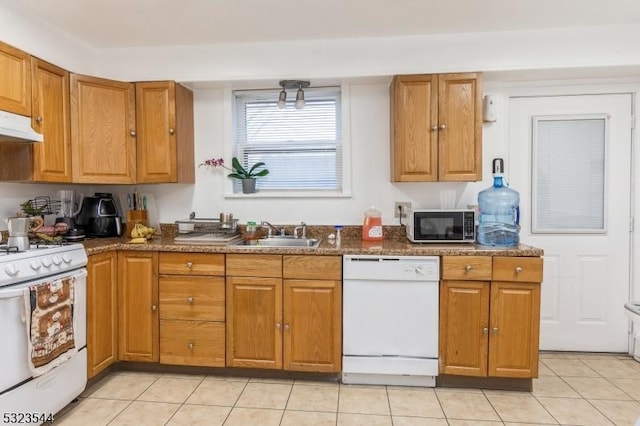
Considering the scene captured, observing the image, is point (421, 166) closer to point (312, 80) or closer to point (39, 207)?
point (312, 80)

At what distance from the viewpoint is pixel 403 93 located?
8.89ft

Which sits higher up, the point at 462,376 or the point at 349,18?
the point at 349,18


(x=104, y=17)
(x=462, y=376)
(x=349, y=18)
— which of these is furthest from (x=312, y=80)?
(x=462, y=376)

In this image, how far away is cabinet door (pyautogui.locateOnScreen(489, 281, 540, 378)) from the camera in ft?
7.69

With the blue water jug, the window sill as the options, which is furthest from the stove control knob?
the blue water jug

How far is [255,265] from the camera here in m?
2.52

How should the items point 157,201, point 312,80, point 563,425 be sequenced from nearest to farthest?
point 563,425 → point 312,80 → point 157,201

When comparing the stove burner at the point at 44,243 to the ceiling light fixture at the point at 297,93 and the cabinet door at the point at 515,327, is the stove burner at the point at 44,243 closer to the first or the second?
the ceiling light fixture at the point at 297,93

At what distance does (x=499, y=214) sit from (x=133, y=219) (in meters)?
→ 2.77

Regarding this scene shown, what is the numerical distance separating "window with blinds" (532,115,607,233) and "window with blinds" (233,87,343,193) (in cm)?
156

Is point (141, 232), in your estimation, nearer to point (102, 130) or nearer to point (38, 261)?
point (102, 130)

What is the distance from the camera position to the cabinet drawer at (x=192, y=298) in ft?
8.39

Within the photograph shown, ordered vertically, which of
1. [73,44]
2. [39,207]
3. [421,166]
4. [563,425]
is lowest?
[563,425]

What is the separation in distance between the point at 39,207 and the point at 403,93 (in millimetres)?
2680
